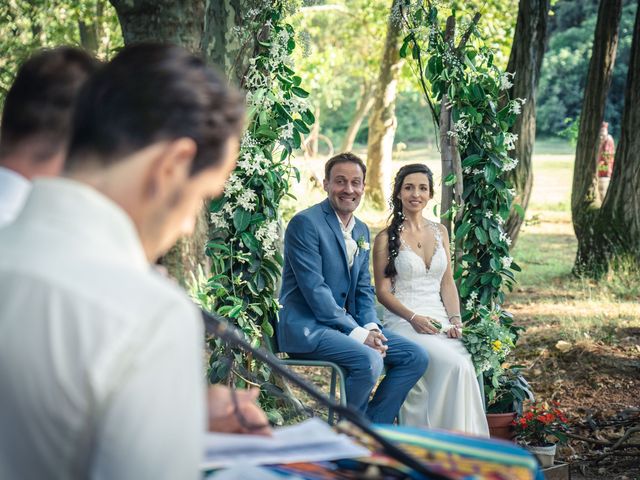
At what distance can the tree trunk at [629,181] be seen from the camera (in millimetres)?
10438

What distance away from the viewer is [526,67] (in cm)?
1019

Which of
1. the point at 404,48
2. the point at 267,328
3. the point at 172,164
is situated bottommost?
the point at 267,328

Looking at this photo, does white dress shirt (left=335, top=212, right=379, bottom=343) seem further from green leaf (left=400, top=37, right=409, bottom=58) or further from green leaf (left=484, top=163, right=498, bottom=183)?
green leaf (left=400, top=37, right=409, bottom=58)

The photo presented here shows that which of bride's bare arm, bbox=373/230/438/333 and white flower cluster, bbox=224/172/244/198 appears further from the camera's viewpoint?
bride's bare arm, bbox=373/230/438/333

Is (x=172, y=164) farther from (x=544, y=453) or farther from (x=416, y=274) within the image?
(x=416, y=274)

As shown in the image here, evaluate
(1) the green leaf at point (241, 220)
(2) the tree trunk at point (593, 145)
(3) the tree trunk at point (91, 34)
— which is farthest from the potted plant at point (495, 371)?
(3) the tree trunk at point (91, 34)

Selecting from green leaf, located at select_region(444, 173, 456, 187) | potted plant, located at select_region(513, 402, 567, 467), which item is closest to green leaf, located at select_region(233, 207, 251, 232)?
green leaf, located at select_region(444, 173, 456, 187)

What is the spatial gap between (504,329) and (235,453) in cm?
389

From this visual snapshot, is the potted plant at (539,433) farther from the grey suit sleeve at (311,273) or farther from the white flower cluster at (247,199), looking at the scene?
the white flower cluster at (247,199)

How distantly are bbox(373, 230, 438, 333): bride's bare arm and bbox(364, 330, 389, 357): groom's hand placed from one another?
365 millimetres

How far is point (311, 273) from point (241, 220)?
1.61 ft

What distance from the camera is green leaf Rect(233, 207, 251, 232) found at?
4941 mm

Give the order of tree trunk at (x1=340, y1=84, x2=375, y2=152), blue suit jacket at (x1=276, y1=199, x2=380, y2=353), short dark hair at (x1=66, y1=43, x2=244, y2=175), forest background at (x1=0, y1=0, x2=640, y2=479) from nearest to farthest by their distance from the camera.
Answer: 1. short dark hair at (x1=66, y1=43, x2=244, y2=175)
2. blue suit jacket at (x1=276, y1=199, x2=380, y2=353)
3. forest background at (x1=0, y1=0, x2=640, y2=479)
4. tree trunk at (x1=340, y1=84, x2=375, y2=152)

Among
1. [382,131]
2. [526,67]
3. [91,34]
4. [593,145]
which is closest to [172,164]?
[526,67]
